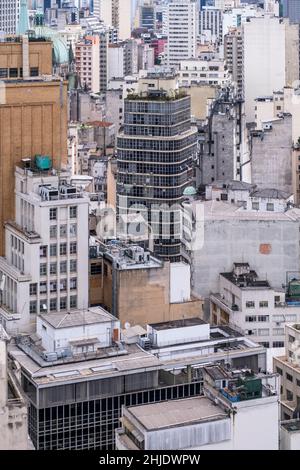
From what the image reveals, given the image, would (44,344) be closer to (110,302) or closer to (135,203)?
(110,302)

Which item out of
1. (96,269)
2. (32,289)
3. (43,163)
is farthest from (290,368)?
(43,163)

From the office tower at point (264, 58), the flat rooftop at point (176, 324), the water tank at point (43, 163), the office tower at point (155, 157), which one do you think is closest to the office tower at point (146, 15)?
the office tower at point (264, 58)

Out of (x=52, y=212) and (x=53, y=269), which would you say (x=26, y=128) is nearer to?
(x=52, y=212)

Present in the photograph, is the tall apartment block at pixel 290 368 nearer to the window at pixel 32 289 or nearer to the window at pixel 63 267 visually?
the window at pixel 63 267

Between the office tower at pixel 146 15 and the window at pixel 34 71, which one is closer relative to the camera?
the window at pixel 34 71

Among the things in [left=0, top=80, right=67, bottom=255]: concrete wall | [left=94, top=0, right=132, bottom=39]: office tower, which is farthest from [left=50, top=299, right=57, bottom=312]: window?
[left=94, top=0, right=132, bottom=39]: office tower

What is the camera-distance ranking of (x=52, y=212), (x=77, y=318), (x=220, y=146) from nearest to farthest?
(x=77, y=318)
(x=52, y=212)
(x=220, y=146)

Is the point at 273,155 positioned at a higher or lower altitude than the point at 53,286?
higher

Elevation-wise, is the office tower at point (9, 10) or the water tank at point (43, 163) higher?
the office tower at point (9, 10)
